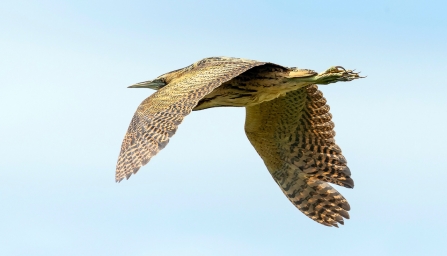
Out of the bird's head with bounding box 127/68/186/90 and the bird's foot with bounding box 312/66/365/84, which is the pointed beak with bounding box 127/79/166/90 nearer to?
the bird's head with bounding box 127/68/186/90

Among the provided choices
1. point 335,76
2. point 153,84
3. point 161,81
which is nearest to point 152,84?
point 153,84

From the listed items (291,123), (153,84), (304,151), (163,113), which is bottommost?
(163,113)

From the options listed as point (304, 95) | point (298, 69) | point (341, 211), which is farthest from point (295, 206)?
point (298, 69)

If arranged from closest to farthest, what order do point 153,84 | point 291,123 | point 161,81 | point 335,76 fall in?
point 335,76 → point 161,81 → point 153,84 → point 291,123

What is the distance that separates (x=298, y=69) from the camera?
30.8 feet

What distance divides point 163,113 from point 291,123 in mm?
2628

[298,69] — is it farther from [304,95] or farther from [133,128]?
[133,128]

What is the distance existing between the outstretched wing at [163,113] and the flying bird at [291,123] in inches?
5.4

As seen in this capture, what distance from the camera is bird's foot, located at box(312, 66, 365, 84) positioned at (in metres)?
9.27

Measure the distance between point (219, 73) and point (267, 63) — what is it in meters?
0.49

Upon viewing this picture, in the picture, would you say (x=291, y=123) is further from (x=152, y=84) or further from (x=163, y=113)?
(x=163, y=113)

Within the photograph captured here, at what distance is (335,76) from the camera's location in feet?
30.5

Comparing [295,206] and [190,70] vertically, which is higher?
[190,70]

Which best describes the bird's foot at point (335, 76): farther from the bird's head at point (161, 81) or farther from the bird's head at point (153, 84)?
the bird's head at point (153, 84)
